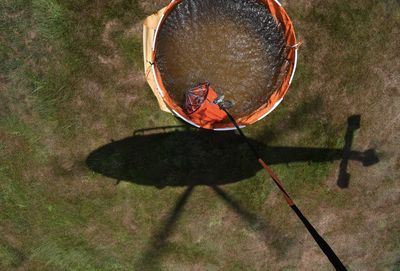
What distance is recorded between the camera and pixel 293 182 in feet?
15.7

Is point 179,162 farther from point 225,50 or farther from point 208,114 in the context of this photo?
point 225,50

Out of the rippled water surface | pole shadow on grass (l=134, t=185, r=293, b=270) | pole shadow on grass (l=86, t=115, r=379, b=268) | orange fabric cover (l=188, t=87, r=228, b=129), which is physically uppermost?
the rippled water surface

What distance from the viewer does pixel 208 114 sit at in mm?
4316

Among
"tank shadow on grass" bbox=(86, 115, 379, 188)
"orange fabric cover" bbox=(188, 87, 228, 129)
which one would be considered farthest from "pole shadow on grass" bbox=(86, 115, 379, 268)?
"orange fabric cover" bbox=(188, 87, 228, 129)

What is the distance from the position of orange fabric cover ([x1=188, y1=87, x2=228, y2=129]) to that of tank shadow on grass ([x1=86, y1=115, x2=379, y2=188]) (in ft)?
0.94

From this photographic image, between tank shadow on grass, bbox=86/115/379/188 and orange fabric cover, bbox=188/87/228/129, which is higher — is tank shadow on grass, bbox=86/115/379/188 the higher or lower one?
the lower one

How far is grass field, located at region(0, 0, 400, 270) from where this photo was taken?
4.43 metres

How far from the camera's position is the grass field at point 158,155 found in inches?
174

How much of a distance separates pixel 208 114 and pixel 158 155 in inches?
29.2

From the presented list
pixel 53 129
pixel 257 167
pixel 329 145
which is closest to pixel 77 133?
pixel 53 129

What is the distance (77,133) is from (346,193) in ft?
10.4

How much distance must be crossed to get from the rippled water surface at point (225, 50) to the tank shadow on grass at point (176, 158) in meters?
0.41

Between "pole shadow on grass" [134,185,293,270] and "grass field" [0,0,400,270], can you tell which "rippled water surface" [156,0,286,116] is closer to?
"grass field" [0,0,400,270]

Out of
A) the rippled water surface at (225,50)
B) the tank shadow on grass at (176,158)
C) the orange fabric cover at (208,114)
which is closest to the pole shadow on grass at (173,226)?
the tank shadow on grass at (176,158)
